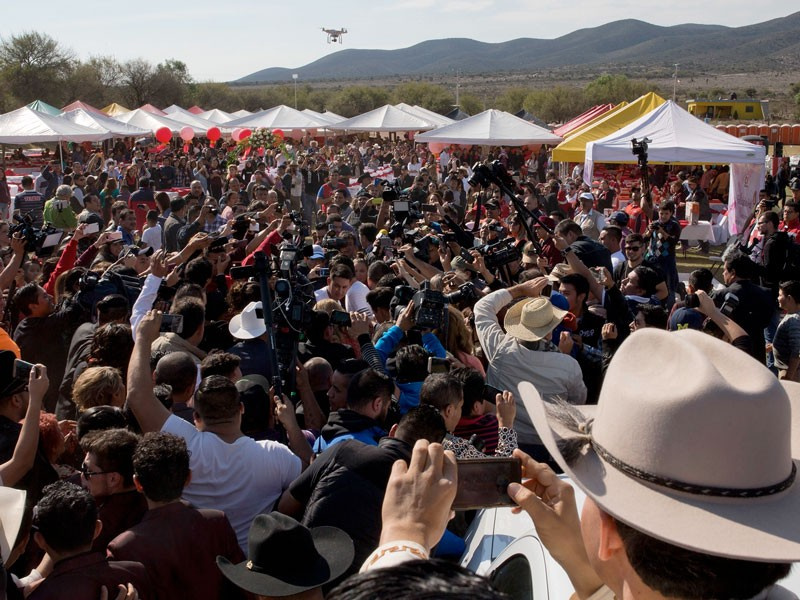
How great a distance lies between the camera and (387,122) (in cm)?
2508

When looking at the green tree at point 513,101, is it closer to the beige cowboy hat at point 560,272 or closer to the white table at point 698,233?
the white table at point 698,233

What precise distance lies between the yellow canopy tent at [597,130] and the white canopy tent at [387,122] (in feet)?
30.6

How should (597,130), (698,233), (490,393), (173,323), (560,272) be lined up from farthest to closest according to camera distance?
(597,130)
(698,233)
(560,272)
(173,323)
(490,393)

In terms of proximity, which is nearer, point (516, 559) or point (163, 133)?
point (516, 559)

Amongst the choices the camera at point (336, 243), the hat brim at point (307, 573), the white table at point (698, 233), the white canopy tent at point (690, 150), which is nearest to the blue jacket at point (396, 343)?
the hat brim at point (307, 573)

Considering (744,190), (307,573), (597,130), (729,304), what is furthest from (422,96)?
(307,573)

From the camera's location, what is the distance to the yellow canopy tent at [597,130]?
50.9 ft

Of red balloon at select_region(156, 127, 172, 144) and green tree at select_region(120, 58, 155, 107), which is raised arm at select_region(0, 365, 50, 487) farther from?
green tree at select_region(120, 58, 155, 107)

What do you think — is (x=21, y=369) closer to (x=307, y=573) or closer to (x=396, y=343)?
(x=307, y=573)

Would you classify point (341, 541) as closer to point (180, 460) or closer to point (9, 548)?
point (180, 460)

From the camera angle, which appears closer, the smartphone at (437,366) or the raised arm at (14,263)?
the smartphone at (437,366)

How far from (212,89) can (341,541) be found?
255 feet

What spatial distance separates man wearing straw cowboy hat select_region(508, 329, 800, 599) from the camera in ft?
4.61

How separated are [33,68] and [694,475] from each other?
197ft
